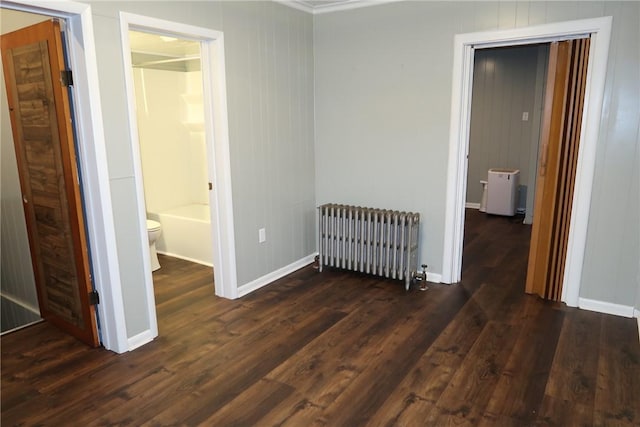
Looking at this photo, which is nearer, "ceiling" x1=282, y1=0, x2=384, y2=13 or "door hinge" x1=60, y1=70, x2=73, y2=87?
"door hinge" x1=60, y1=70, x2=73, y2=87

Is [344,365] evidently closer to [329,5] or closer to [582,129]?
[582,129]

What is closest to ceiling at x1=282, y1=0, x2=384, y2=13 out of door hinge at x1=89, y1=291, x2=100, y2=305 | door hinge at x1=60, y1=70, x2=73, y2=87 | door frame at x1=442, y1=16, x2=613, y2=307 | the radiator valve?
door frame at x1=442, y1=16, x2=613, y2=307

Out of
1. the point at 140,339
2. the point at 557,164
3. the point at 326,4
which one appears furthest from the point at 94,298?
the point at 557,164

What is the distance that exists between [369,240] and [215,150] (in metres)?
1.56

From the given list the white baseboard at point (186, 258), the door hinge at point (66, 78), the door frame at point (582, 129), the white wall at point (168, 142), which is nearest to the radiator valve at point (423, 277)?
the door frame at point (582, 129)

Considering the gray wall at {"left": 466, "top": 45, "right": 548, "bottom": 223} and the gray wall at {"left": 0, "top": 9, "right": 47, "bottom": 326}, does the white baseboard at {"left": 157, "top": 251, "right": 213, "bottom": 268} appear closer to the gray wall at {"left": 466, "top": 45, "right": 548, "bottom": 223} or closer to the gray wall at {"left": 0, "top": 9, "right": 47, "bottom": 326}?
the gray wall at {"left": 0, "top": 9, "right": 47, "bottom": 326}

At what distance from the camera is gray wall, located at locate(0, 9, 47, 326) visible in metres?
3.35

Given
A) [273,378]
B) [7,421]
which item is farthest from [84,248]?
[273,378]

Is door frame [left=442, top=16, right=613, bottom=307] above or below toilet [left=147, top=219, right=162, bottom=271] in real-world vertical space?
above

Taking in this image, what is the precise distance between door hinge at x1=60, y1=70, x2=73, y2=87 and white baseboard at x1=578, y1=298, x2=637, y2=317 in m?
3.77

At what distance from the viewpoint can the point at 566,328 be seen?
3016 mm

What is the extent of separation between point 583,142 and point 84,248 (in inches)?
135

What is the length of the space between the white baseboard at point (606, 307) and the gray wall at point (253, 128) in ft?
8.00

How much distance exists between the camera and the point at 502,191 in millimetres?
6383
